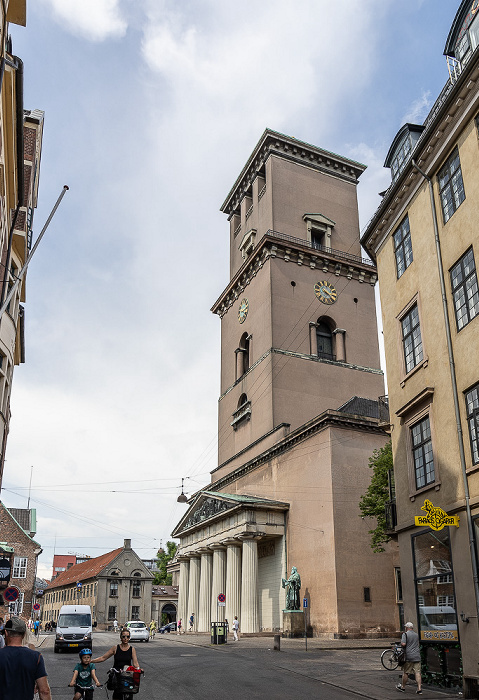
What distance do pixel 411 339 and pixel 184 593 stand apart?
148 ft

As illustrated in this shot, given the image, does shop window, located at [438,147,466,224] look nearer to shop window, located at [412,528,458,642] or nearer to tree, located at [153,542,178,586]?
shop window, located at [412,528,458,642]

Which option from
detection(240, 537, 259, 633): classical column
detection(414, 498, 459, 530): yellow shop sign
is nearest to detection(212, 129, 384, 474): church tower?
detection(240, 537, 259, 633): classical column

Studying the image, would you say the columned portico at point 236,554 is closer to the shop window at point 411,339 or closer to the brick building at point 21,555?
the brick building at point 21,555

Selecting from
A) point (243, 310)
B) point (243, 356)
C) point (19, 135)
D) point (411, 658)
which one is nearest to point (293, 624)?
point (411, 658)

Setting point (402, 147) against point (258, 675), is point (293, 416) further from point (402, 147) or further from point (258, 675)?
point (258, 675)

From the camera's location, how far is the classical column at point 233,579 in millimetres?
44419

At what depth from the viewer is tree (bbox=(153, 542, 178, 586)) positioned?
304 ft

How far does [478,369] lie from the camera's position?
1664 centimetres

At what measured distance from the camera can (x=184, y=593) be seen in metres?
58.8

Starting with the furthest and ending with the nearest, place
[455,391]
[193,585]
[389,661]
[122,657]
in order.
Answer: [193,585] → [389,661] → [455,391] → [122,657]

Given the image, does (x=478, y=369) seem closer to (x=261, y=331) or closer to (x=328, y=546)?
(x=328, y=546)

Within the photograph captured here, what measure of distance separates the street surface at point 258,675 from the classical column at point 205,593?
2258 cm

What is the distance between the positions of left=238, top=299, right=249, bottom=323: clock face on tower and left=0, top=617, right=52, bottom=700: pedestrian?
172 ft

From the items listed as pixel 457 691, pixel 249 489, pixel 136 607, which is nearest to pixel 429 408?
pixel 457 691
